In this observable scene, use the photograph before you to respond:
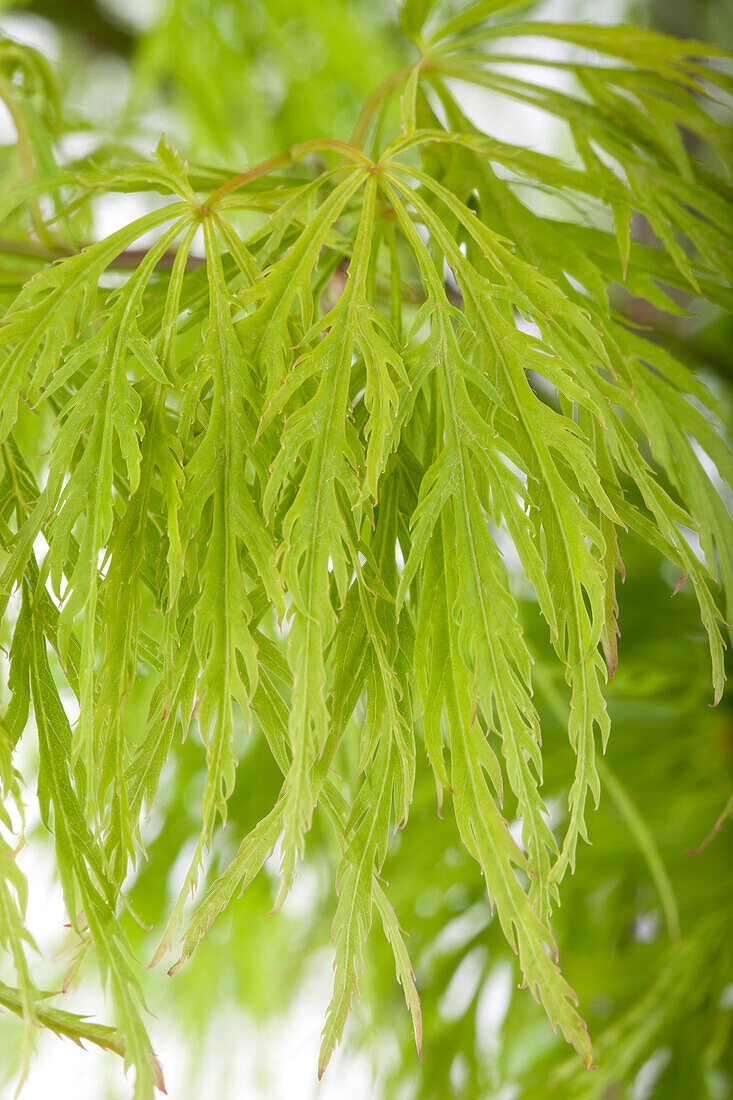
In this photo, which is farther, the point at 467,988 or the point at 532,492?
the point at 467,988

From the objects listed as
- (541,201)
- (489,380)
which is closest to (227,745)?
(489,380)

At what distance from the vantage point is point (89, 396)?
0.26m

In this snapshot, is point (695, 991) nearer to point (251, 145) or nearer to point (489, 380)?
point (489, 380)

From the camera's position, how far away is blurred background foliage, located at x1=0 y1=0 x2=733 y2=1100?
0.66m

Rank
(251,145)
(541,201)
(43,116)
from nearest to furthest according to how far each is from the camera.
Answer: (43,116) → (251,145) → (541,201)

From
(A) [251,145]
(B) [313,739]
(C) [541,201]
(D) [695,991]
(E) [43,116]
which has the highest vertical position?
(C) [541,201]

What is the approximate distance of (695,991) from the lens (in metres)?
0.65

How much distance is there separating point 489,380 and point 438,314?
0.9 inches

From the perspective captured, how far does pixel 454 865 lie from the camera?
28.6 inches

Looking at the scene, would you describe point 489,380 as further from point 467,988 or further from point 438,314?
point 467,988

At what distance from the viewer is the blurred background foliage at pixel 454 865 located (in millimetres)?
662

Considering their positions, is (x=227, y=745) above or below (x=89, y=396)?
below

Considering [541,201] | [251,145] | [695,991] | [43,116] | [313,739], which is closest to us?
[313,739]

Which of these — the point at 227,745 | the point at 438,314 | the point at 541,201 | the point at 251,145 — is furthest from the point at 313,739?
the point at 541,201
